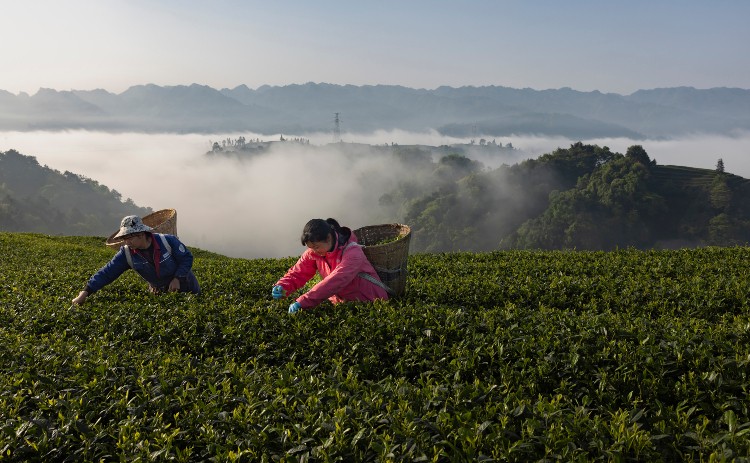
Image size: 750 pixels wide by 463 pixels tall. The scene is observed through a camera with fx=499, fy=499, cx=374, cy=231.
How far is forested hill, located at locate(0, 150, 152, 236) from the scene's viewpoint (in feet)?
351

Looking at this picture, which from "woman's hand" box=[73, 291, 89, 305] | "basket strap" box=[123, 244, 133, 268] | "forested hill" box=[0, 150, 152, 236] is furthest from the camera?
"forested hill" box=[0, 150, 152, 236]

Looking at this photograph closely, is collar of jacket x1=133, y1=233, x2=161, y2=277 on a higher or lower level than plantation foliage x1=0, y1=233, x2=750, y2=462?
higher

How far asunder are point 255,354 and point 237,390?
1327 millimetres

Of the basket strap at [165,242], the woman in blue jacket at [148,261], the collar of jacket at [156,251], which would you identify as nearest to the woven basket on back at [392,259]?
the woman in blue jacket at [148,261]

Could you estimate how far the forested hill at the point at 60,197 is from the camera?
351 ft

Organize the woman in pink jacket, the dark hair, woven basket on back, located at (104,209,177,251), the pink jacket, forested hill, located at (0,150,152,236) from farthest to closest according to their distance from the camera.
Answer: forested hill, located at (0,150,152,236)
woven basket on back, located at (104,209,177,251)
the pink jacket
the woman in pink jacket
the dark hair

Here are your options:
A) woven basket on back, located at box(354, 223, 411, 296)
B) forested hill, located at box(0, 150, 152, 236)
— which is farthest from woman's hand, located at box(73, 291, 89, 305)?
forested hill, located at box(0, 150, 152, 236)

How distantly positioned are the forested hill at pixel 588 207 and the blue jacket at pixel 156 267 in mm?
70798

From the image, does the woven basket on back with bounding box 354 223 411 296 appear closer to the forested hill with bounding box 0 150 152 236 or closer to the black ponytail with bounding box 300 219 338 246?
the black ponytail with bounding box 300 219 338 246

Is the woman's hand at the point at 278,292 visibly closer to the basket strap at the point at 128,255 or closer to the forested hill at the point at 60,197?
the basket strap at the point at 128,255

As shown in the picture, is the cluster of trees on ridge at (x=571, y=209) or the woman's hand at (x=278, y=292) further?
the cluster of trees on ridge at (x=571, y=209)

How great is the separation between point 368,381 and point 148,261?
180 inches

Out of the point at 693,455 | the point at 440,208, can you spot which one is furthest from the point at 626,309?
the point at 440,208

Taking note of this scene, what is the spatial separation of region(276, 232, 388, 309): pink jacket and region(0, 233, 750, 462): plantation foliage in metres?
0.30
